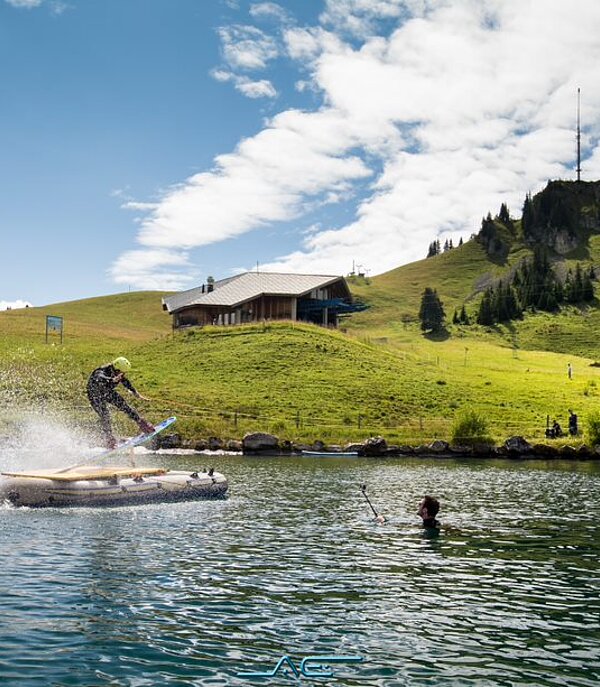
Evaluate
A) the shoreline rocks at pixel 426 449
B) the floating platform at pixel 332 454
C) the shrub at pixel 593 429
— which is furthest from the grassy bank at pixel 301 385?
the shrub at pixel 593 429

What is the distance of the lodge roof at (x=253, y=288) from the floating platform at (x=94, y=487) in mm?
84643

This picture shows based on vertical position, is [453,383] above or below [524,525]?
above

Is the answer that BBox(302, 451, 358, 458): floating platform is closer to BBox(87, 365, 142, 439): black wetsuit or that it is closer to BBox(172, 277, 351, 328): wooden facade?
BBox(87, 365, 142, 439): black wetsuit

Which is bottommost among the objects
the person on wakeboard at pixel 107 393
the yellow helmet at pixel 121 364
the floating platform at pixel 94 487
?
the floating platform at pixel 94 487

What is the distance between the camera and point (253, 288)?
120m

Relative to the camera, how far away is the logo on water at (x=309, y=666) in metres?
12.3

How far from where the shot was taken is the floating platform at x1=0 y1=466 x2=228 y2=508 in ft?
93.9

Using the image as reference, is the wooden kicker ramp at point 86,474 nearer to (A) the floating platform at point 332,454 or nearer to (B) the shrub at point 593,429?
(A) the floating platform at point 332,454

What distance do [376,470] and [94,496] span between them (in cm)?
2294

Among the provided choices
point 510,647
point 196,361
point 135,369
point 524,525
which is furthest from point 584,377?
point 510,647

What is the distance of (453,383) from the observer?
88.3 m

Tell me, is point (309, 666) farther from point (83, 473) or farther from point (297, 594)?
point (83, 473)

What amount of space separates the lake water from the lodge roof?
8542cm

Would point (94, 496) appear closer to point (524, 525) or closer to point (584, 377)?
point (524, 525)
